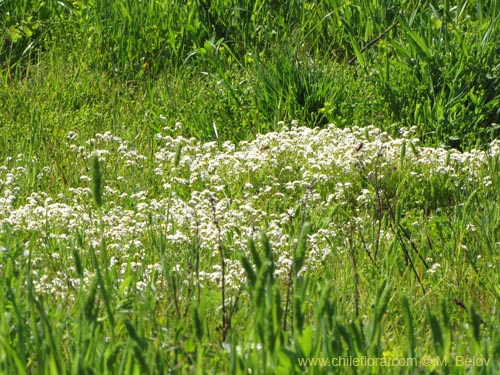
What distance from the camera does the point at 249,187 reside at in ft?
15.5

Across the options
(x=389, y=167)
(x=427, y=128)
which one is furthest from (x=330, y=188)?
(x=427, y=128)

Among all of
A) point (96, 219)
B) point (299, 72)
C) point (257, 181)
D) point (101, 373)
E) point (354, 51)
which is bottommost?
point (101, 373)

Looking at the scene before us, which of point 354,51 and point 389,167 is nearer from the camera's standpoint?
point 389,167

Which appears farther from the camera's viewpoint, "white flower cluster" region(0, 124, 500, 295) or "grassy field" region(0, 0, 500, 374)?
"white flower cluster" region(0, 124, 500, 295)

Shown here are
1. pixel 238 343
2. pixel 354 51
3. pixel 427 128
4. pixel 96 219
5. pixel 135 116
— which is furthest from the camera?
pixel 354 51

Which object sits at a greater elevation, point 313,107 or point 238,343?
point 313,107

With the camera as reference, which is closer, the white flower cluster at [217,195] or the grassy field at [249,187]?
the grassy field at [249,187]

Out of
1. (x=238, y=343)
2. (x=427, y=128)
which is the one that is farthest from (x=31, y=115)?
(x=238, y=343)

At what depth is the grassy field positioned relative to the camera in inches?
94.3

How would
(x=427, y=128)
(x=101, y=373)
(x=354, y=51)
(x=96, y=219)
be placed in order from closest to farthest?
(x=101, y=373) → (x=96, y=219) → (x=427, y=128) → (x=354, y=51)

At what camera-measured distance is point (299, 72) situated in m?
5.72

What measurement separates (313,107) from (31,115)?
1.78m

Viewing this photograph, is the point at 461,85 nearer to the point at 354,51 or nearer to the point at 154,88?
the point at 354,51

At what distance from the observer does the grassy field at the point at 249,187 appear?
2.40 metres
